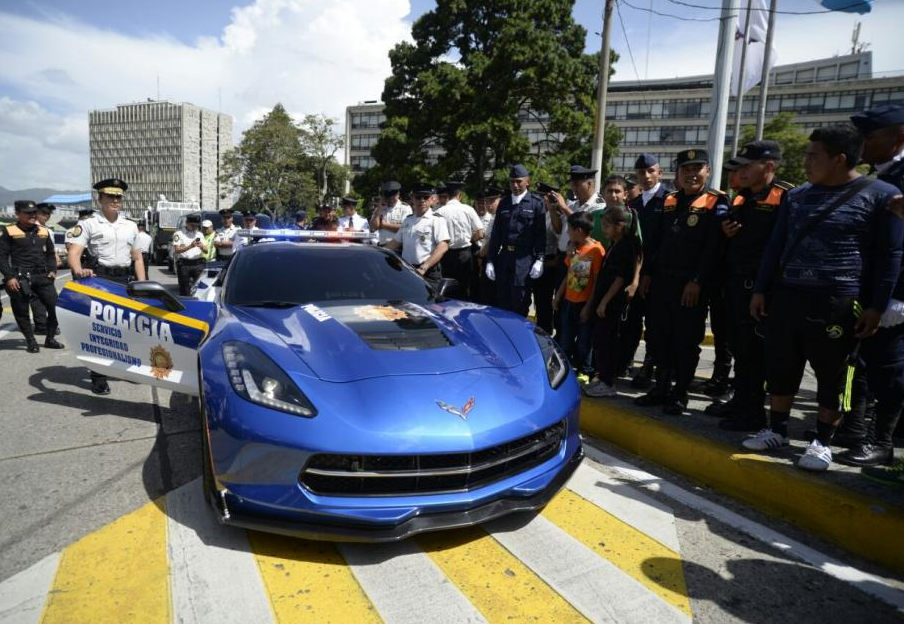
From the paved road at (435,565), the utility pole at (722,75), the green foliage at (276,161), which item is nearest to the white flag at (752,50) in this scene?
the utility pole at (722,75)

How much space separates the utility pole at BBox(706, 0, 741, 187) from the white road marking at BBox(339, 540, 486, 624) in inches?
323

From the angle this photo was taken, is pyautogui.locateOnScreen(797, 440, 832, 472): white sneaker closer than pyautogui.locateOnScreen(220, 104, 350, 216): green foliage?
Yes

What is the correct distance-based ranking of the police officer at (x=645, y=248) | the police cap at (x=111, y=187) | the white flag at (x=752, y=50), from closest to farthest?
the police officer at (x=645, y=248), the police cap at (x=111, y=187), the white flag at (x=752, y=50)

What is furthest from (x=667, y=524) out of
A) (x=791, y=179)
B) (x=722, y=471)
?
(x=791, y=179)

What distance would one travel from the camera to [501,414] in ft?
7.44

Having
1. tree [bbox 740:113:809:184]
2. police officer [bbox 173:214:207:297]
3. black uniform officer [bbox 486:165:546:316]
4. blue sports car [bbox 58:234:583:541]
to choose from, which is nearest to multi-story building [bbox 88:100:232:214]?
tree [bbox 740:113:809:184]

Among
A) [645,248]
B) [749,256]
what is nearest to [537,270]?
[645,248]

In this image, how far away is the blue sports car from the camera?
2082 millimetres

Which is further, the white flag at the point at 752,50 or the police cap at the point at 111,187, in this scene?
the white flag at the point at 752,50

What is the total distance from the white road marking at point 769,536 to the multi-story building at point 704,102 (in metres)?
52.5

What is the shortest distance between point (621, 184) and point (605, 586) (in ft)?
12.1

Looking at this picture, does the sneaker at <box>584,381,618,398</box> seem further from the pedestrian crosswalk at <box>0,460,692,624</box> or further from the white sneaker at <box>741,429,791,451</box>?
the pedestrian crosswalk at <box>0,460,692,624</box>

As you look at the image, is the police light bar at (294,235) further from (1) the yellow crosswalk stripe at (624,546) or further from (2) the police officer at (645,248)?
(1) the yellow crosswalk stripe at (624,546)

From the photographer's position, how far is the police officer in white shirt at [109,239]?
200 inches
